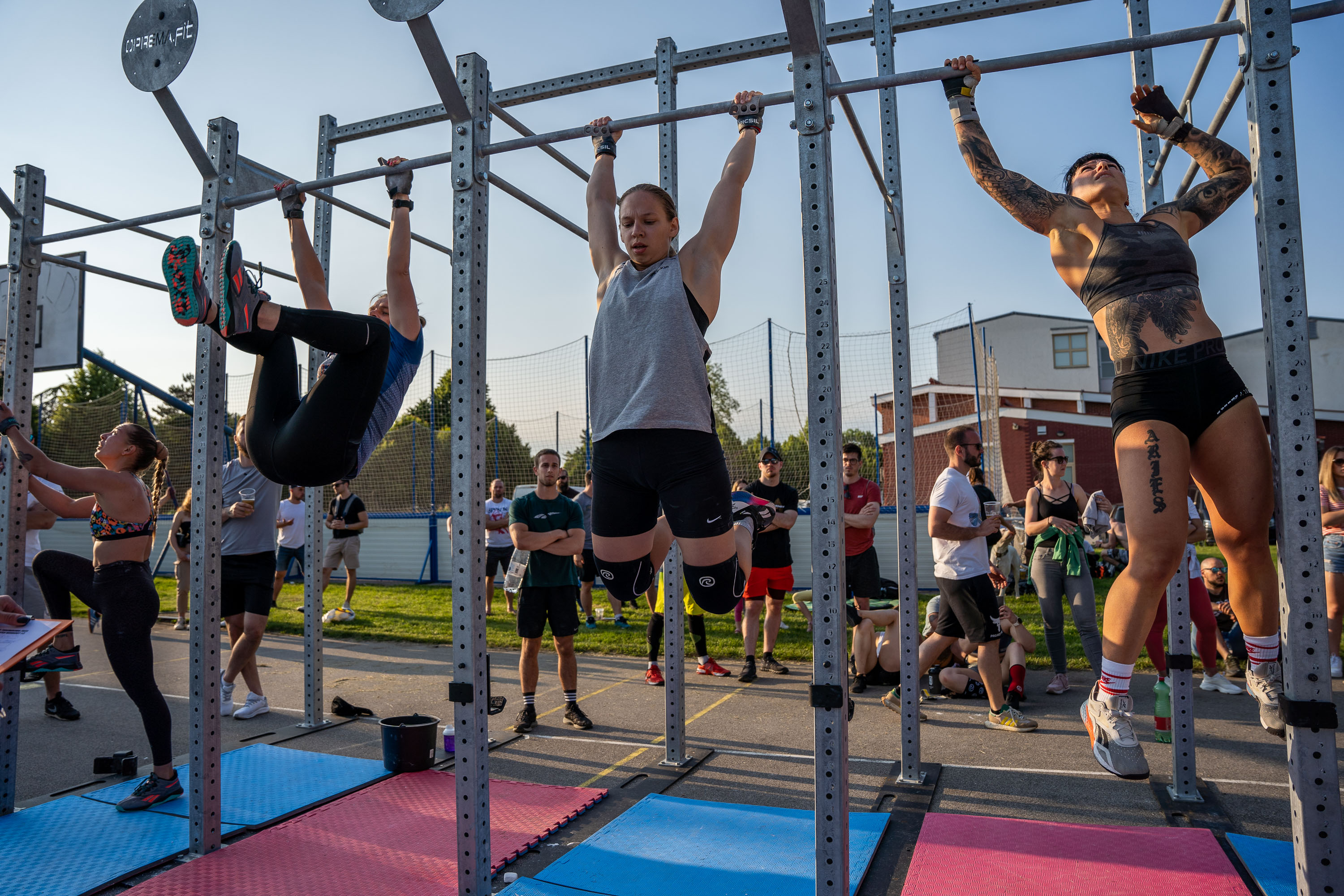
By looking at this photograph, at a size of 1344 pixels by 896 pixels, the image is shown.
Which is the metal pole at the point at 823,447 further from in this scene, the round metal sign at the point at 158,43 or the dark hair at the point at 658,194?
the round metal sign at the point at 158,43

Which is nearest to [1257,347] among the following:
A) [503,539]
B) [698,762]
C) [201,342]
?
[503,539]

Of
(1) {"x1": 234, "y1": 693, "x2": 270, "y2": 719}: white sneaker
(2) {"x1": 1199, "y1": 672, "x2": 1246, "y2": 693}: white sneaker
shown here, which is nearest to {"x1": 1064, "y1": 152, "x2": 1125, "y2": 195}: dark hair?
(2) {"x1": 1199, "y1": 672, "x2": 1246, "y2": 693}: white sneaker

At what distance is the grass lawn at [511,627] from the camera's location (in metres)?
7.60

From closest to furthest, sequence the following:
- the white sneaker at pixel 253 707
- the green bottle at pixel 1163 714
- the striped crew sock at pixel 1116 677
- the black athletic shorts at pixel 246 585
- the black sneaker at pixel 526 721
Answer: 1. the striped crew sock at pixel 1116 677
2. the green bottle at pixel 1163 714
3. the black sneaker at pixel 526 721
4. the black athletic shorts at pixel 246 585
5. the white sneaker at pixel 253 707

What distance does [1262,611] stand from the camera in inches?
96.5

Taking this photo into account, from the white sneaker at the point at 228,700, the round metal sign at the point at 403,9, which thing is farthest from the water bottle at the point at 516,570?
the round metal sign at the point at 403,9

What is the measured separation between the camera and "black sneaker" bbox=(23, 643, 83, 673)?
3695mm

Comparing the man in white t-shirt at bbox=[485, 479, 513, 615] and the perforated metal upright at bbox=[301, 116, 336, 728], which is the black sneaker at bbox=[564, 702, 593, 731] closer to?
the perforated metal upright at bbox=[301, 116, 336, 728]

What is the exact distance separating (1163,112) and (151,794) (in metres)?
5.02

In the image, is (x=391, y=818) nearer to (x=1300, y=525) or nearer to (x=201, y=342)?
(x=201, y=342)

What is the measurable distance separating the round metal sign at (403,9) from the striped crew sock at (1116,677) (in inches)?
119

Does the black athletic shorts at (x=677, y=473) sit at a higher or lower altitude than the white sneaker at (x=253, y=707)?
higher

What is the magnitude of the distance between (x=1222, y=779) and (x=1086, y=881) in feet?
5.20

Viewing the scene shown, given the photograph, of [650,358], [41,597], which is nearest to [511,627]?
[41,597]
